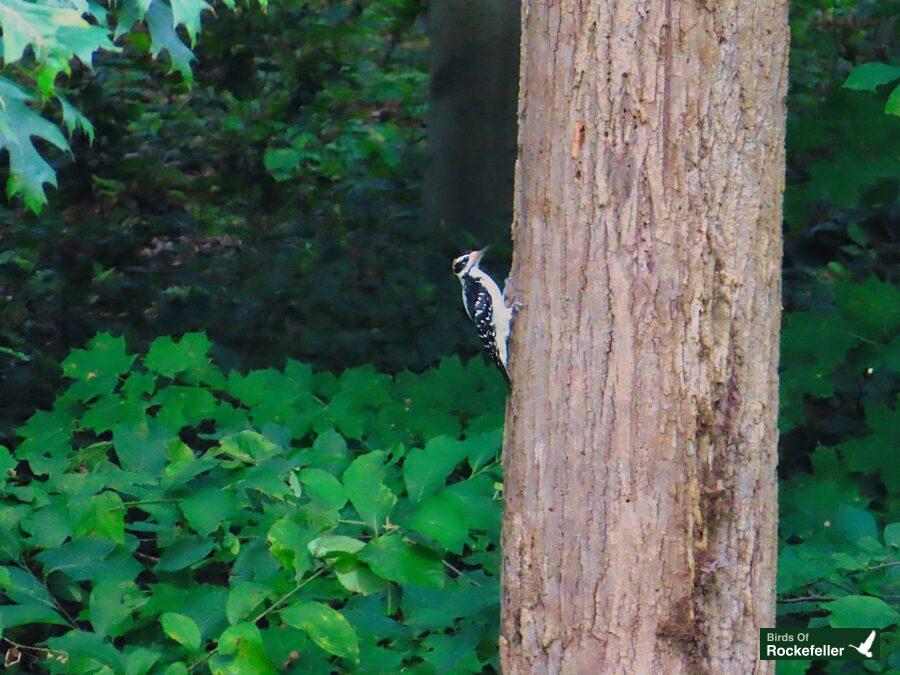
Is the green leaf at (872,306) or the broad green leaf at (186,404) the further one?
the green leaf at (872,306)

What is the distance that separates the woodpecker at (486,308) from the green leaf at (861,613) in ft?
3.70

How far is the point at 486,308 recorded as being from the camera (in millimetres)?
3941

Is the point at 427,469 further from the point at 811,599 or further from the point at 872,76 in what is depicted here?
the point at 872,76

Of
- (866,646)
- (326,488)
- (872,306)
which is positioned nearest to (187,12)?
(326,488)

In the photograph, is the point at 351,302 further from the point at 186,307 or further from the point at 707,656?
the point at 707,656

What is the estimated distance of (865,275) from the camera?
710cm

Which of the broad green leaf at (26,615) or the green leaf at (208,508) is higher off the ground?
the green leaf at (208,508)

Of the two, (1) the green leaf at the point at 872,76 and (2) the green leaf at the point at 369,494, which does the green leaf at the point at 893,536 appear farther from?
(2) the green leaf at the point at 369,494

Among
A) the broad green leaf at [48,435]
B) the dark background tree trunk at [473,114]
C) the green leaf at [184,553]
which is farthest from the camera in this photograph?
the dark background tree trunk at [473,114]

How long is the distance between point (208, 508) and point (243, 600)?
36 cm

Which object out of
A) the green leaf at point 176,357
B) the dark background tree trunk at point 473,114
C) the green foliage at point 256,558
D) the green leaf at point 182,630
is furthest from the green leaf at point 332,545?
the dark background tree trunk at point 473,114

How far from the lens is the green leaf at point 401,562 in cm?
278

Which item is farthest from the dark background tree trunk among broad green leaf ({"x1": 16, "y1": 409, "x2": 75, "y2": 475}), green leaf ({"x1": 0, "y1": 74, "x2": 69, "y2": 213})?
green leaf ({"x1": 0, "y1": 74, "x2": 69, "y2": 213})

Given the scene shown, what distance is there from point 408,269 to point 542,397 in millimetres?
4029
